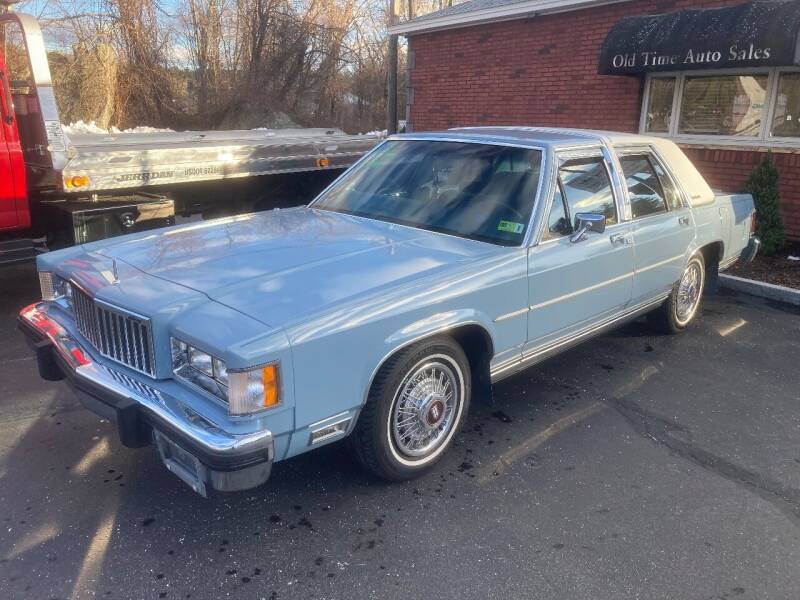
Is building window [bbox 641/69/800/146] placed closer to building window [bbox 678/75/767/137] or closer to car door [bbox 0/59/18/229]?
building window [bbox 678/75/767/137]

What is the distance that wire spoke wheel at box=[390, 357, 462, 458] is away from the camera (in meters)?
3.24

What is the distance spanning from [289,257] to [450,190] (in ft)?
4.08

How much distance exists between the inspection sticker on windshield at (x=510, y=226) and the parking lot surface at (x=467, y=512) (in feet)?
3.88

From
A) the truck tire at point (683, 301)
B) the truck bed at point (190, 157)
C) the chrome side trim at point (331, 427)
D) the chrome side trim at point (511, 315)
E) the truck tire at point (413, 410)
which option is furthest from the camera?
the truck bed at point (190, 157)

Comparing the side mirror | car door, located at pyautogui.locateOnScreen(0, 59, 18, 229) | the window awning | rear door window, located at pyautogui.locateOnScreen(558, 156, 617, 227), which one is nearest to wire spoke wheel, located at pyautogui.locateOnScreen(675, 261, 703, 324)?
rear door window, located at pyautogui.locateOnScreen(558, 156, 617, 227)

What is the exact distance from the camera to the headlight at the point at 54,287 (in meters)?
3.65

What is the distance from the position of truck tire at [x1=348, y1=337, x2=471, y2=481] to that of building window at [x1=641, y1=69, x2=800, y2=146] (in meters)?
7.19

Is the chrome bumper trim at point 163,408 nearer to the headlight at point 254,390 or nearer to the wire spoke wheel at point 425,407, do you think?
the headlight at point 254,390

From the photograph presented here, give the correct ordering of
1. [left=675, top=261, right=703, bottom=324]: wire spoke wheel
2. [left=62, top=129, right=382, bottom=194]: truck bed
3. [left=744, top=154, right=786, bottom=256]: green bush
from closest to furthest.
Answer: [left=675, top=261, right=703, bottom=324]: wire spoke wheel → [left=62, top=129, right=382, bottom=194]: truck bed → [left=744, top=154, right=786, bottom=256]: green bush

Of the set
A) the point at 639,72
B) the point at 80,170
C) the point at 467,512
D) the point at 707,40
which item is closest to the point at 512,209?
the point at 467,512

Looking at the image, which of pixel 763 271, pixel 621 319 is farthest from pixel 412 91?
pixel 621 319

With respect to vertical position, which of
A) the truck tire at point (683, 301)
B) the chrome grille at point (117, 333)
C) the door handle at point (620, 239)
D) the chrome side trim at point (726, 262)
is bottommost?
the truck tire at point (683, 301)

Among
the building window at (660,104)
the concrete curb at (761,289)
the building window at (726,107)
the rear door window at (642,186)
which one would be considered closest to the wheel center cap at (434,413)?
the rear door window at (642,186)

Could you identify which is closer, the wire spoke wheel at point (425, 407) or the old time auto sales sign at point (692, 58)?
the wire spoke wheel at point (425, 407)
